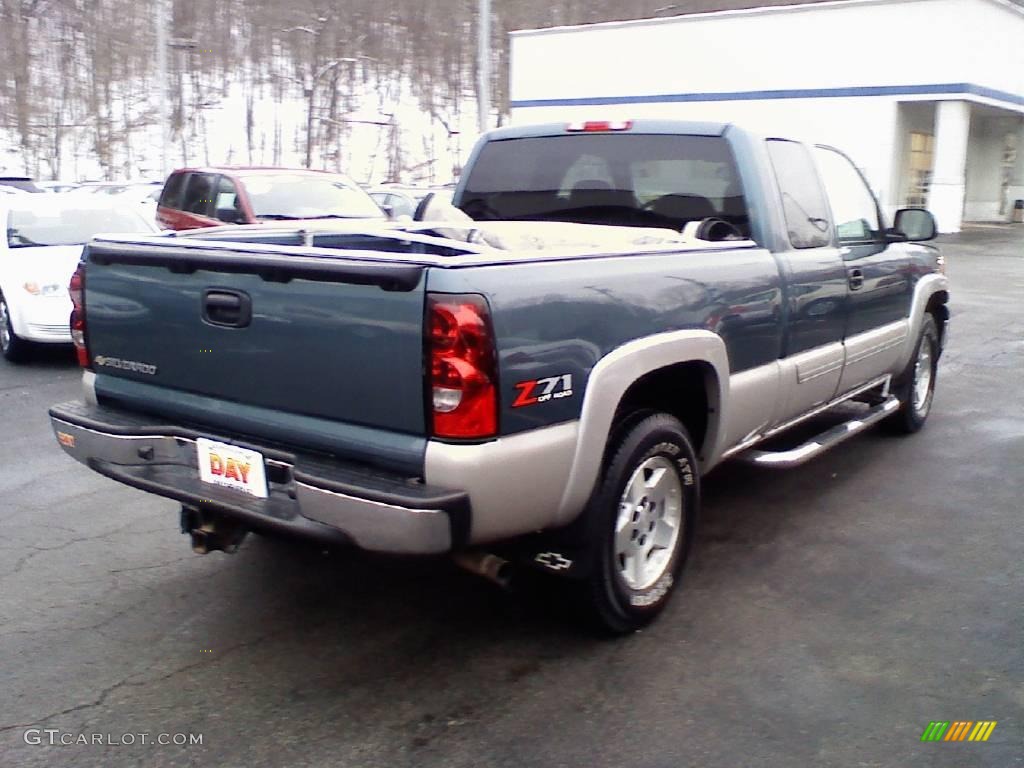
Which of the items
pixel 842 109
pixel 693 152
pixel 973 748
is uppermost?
pixel 842 109

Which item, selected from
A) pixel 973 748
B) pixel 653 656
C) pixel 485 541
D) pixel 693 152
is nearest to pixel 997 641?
pixel 973 748

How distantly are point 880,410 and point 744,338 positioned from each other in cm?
214

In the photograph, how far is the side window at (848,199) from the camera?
5.35 meters

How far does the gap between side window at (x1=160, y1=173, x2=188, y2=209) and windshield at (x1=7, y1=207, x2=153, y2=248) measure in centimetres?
234

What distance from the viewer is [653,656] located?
3615mm

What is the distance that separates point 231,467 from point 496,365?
103 centimetres

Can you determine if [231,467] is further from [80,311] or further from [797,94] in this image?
[797,94]

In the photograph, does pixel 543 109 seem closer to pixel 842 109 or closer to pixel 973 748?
pixel 842 109

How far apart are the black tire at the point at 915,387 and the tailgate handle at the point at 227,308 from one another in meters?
4.57

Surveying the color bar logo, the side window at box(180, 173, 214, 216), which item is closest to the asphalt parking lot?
the color bar logo

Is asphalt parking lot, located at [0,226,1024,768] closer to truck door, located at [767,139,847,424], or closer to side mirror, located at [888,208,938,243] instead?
truck door, located at [767,139,847,424]

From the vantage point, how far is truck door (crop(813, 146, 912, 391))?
17.4 feet

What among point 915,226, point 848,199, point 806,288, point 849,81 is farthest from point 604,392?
point 849,81

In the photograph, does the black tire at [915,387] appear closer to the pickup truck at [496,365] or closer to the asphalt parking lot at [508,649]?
the asphalt parking lot at [508,649]
